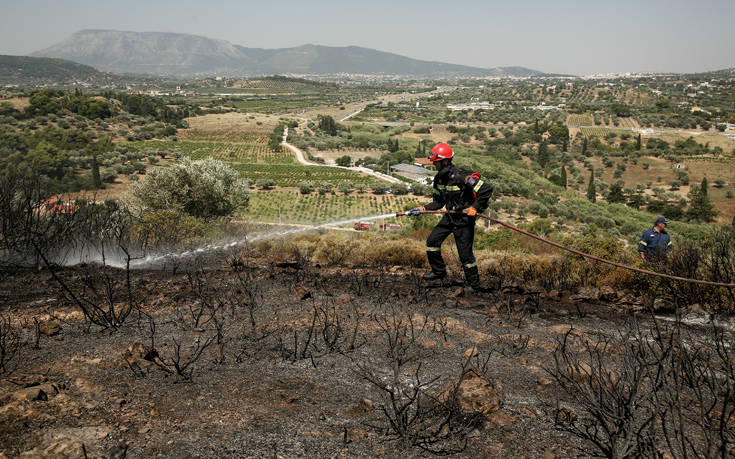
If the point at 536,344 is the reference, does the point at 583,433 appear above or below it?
above

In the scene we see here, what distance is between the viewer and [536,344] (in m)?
5.16

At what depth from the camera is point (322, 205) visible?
6612 cm

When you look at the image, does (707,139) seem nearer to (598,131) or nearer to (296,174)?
(598,131)

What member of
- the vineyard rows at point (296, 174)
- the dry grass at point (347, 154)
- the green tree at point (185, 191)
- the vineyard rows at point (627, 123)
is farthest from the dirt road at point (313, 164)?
the vineyard rows at point (627, 123)

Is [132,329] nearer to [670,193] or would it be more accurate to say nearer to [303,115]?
[670,193]

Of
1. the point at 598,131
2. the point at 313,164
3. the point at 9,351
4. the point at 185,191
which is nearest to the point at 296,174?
the point at 313,164

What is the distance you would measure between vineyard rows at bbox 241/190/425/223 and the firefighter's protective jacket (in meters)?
49.1

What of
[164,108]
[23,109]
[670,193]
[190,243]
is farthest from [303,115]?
[190,243]

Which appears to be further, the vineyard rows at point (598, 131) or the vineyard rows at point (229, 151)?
the vineyard rows at point (598, 131)

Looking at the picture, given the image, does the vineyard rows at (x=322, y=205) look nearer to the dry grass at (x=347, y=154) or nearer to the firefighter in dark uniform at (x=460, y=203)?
the dry grass at (x=347, y=154)

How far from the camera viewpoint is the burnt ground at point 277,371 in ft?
A: 10.3

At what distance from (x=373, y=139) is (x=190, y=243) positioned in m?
113

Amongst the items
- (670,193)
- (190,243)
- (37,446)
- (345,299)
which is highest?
(37,446)

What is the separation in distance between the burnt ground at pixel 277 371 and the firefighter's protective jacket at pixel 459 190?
4.71ft
